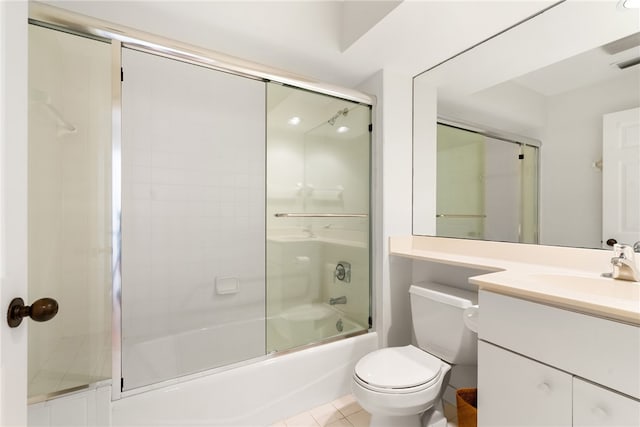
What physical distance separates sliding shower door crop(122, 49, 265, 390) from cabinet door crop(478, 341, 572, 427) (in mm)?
1190

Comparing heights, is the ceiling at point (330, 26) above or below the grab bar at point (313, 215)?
above

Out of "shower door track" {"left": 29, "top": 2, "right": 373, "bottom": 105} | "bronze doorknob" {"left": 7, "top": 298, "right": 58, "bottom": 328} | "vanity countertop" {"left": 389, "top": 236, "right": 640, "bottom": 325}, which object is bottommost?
"vanity countertop" {"left": 389, "top": 236, "right": 640, "bottom": 325}

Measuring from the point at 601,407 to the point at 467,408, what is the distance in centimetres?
73

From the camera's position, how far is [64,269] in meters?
1.30

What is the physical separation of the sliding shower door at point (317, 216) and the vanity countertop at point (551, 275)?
0.45m

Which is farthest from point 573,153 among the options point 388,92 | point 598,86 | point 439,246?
point 388,92

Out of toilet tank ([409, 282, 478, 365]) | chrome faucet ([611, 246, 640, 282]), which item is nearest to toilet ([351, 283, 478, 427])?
toilet tank ([409, 282, 478, 365])

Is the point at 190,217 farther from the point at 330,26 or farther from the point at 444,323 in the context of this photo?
the point at 444,323

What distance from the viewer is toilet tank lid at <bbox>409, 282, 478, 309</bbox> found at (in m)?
1.38

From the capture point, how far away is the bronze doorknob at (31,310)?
1.77ft

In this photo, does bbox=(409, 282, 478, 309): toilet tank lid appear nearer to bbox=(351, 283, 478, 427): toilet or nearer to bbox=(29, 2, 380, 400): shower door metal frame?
bbox=(351, 283, 478, 427): toilet

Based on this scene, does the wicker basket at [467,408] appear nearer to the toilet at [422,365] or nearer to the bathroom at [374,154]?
the toilet at [422,365]

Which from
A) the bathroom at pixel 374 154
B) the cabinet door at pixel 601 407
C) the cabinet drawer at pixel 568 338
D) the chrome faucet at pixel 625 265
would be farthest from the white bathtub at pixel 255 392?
the chrome faucet at pixel 625 265

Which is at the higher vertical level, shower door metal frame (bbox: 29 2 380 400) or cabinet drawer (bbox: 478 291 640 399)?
shower door metal frame (bbox: 29 2 380 400)
